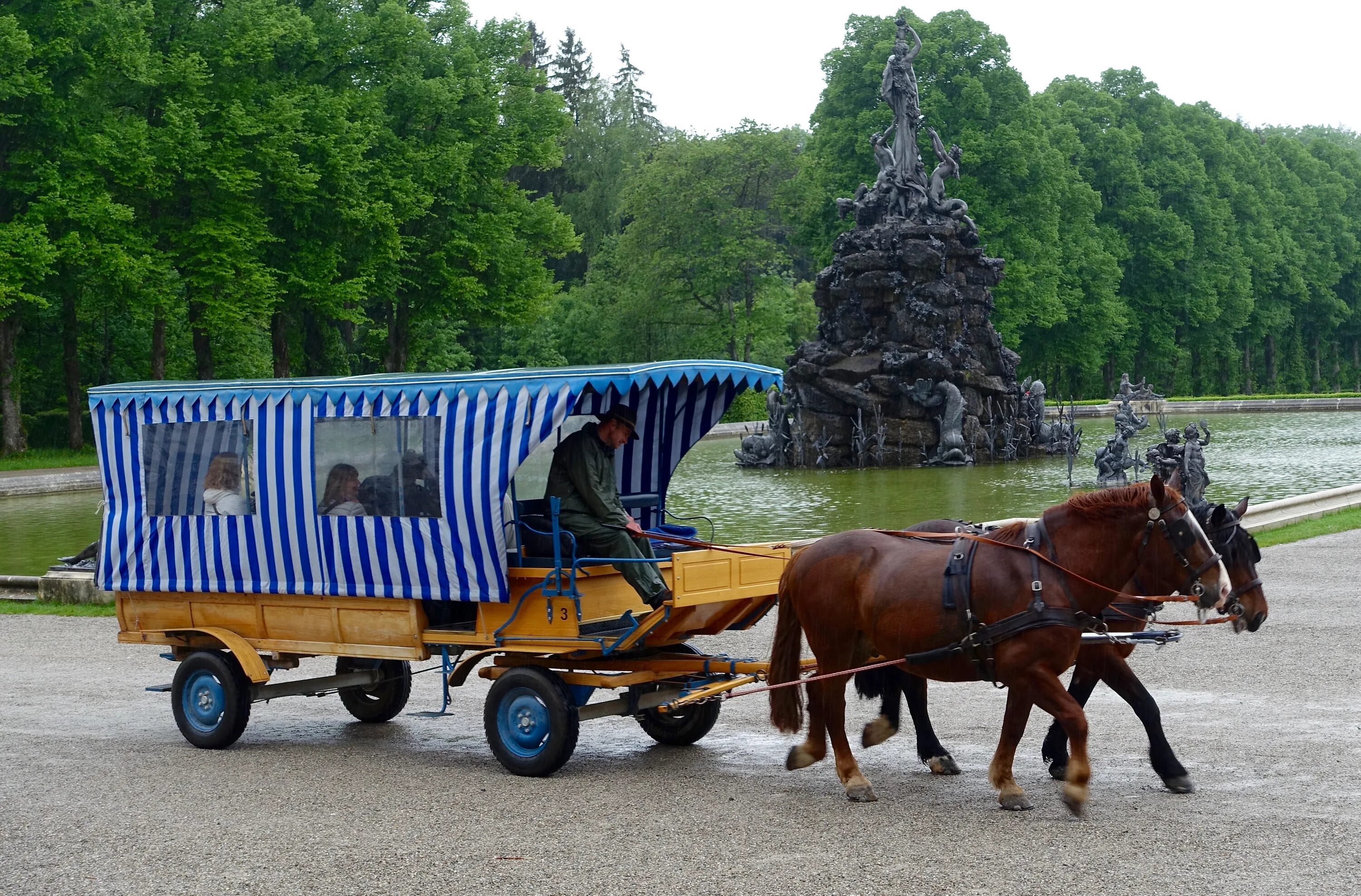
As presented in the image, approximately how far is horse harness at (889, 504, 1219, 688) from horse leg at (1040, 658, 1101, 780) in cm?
32

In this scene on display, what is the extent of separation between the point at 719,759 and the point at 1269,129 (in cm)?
13613

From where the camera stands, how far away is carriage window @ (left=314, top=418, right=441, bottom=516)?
8.98 metres

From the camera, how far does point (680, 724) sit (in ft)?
31.0

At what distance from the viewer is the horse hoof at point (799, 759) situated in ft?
27.7

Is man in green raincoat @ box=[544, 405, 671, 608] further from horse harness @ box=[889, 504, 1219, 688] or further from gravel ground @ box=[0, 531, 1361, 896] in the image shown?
horse harness @ box=[889, 504, 1219, 688]

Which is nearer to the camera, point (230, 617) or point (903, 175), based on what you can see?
point (230, 617)

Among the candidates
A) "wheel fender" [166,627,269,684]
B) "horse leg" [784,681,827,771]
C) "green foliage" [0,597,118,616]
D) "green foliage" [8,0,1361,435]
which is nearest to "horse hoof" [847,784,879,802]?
"horse leg" [784,681,827,771]

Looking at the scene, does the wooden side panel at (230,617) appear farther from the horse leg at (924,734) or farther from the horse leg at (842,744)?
the horse leg at (924,734)

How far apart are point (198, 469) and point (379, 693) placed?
6.69 feet

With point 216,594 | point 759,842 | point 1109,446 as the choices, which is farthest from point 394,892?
point 1109,446

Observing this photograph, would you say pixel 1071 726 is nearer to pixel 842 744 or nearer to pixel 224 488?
pixel 842 744

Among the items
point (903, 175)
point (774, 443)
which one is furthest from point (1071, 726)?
point (903, 175)

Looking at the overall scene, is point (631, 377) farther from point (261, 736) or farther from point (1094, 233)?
point (1094, 233)

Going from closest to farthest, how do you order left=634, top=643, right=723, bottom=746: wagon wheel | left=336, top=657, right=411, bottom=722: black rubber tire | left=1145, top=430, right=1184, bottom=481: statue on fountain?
left=634, top=643, right=723, bottom=746: wagon wheel, left=336, top=657, right=411, bottom=722: black rubber tire, left=1145, top=430, right=1184, bottom=481: statue on fountain
